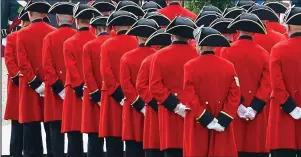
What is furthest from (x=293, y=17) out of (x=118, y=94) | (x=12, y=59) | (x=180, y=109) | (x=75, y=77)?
(x=12, y=59)

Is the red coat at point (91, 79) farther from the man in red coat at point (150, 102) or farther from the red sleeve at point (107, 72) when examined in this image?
the man in red coat at point (150, 102)

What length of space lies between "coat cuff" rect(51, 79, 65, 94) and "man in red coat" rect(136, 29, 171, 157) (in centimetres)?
177

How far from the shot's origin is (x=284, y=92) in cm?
1136

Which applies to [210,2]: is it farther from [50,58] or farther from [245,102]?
[245,102]

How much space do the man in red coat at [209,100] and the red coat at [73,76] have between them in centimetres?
265

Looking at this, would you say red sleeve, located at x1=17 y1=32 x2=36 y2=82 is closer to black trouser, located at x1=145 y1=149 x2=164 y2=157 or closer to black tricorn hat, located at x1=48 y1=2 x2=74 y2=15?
black tricorn hat, located at x1=48 y1=2 x2=74 y2=15

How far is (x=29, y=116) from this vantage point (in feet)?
45.3

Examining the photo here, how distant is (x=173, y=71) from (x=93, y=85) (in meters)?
1.81

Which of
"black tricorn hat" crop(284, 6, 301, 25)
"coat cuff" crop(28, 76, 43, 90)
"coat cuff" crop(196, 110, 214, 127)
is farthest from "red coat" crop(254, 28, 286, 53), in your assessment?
"coat cuff" crop(28, 76, 43, 90)

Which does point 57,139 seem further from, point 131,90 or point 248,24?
point 248,24

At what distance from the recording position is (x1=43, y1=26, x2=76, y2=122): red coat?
13211 millimetres

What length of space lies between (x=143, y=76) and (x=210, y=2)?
10116 mm

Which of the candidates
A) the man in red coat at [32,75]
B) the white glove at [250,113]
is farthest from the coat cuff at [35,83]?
the white glove at [250,113]

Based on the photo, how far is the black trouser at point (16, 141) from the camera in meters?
14.3
